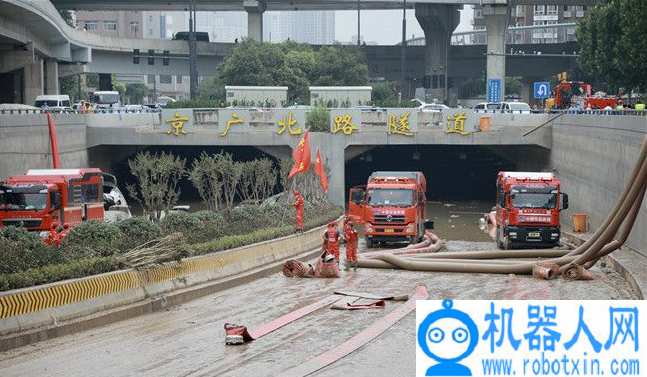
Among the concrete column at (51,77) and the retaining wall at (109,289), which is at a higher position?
the concrete column at (51,77)

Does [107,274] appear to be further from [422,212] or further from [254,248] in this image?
[422,212]

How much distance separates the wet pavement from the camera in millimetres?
17875

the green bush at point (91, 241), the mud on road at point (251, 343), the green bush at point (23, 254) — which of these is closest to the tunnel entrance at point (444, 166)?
the mud on road at point (251, 343)

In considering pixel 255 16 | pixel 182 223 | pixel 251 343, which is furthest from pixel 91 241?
pixel 255 16

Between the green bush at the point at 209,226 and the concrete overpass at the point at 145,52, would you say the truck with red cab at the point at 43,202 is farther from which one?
the concrete overpass at the point at 145,52

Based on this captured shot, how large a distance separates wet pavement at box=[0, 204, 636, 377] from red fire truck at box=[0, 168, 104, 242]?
25.4ft

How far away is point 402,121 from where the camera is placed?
58594 millimetres

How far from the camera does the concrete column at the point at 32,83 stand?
85.2 metres

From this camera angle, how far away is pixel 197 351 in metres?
19.2

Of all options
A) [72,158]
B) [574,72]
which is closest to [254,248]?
[72,158]

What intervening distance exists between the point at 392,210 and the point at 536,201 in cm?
536

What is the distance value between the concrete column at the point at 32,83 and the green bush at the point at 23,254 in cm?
6104

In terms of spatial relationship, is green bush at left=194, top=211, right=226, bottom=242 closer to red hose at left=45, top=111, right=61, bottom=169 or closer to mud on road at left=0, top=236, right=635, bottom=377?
mud on road at left=0, top=236, right=635, bottom=377

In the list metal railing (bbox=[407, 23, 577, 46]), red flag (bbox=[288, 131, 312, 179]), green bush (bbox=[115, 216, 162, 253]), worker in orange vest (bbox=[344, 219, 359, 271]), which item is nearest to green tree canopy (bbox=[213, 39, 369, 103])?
metal railing (bbox=[407, 23, 577, 46])
